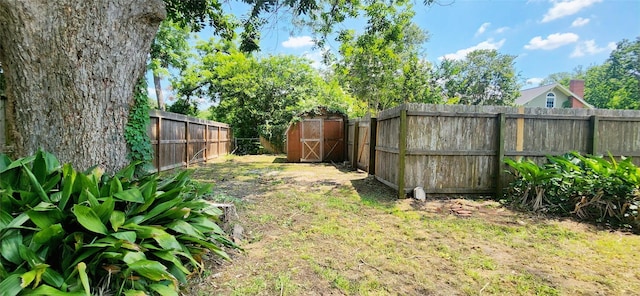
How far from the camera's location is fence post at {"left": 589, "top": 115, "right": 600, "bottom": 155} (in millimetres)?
5453

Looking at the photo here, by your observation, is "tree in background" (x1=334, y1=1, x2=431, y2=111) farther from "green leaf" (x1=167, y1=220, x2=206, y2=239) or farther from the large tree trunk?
"green leaf" (x1=167, y1=220, x2=206, y2=239)

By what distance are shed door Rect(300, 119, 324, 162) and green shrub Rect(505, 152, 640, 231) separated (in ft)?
26.9

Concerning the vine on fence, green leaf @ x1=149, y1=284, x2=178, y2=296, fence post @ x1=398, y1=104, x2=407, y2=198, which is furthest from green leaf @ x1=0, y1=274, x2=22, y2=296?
fence post @ x1=398, y1=104, x2=407, y2=198

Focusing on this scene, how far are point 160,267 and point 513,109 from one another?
5987 millimetres

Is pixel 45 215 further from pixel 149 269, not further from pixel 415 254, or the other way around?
pixel 415 254

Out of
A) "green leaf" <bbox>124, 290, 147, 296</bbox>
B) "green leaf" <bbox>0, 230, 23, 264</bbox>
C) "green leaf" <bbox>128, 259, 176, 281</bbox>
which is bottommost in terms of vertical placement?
"green leaf" <bbox>124, 290, 147, 296</bbox>

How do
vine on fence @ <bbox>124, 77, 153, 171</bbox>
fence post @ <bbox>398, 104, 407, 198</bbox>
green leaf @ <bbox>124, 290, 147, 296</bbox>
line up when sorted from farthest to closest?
fence post @ <bbox>398, 104, 407, 198</bbox> < vine on fence @ <bbox>124, 77, 153, 171</bbox> < green leaf @ <bbox>124, 290, 147, 296</bbox>

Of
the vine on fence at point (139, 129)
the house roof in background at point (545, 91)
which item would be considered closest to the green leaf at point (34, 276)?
the vine on fence at point (139, 129)

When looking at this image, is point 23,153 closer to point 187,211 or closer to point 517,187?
point 187,211

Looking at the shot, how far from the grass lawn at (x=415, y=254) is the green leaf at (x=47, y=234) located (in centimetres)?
90

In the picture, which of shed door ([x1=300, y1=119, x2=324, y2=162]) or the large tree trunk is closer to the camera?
the large tree trunk

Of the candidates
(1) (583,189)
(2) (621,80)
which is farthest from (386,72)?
(2) (621,80)

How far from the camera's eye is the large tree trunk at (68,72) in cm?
230

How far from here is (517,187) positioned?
5012mm
